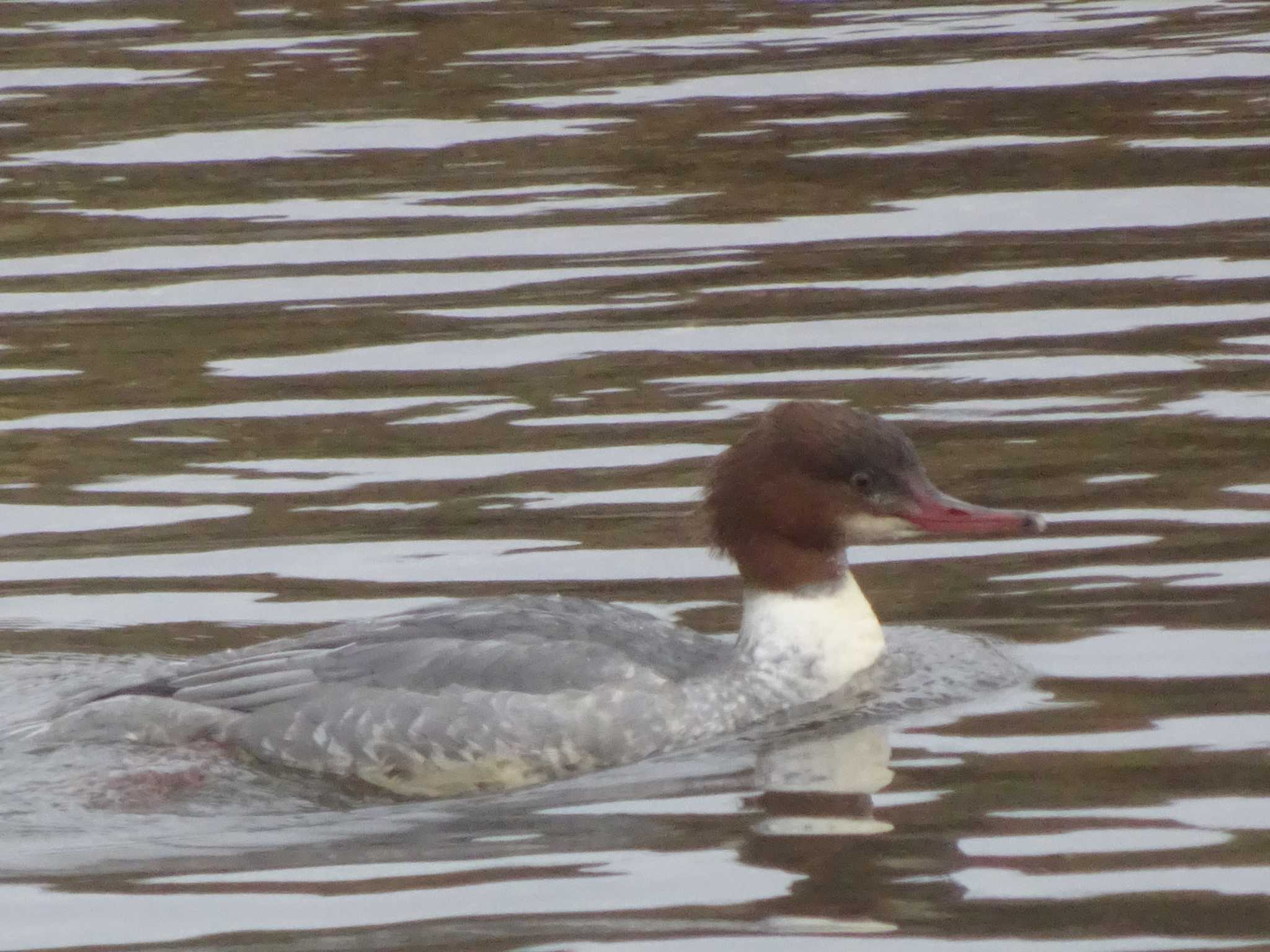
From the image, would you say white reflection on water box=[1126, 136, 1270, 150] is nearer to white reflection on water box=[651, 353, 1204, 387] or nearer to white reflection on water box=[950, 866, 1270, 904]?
white reflection on water box=[651, 353, 1204, 387]

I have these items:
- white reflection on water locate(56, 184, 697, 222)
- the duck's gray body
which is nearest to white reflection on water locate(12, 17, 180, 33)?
white reflection on water locate(56, 184, 697, 222)

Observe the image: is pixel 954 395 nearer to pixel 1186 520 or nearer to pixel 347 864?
pixel 1186 520

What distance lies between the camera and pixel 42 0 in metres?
16.6

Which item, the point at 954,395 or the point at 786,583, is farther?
the point at 954,395

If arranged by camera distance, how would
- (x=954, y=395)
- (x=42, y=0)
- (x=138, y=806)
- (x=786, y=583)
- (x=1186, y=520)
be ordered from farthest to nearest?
1. (x=42, y=0)
2. (x=954, y=395)
3. (x=1186, y=520)
4. (x=786, y=583)
5. (x=138, y=806)

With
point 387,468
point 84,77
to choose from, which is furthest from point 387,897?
point 84,77

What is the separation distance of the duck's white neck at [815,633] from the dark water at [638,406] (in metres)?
0.30

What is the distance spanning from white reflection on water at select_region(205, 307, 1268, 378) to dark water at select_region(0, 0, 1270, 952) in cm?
3

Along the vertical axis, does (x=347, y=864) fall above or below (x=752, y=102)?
below

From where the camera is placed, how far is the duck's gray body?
729 centimetres

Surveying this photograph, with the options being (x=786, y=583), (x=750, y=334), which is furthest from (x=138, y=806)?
(x=750, y=334)

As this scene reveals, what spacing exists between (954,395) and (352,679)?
345cm

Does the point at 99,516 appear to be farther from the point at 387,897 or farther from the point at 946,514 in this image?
the point at 387,897

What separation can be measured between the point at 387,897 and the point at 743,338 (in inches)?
201
